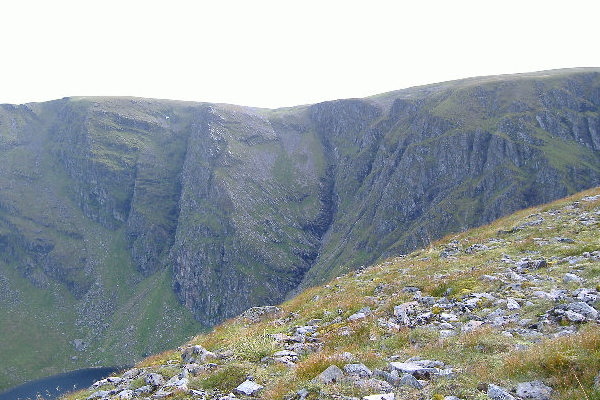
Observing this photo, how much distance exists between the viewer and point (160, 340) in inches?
7643

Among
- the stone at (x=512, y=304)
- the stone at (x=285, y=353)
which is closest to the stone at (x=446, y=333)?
the stone at (x=512, y=304)

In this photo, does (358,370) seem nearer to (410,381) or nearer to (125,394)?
(410,381)

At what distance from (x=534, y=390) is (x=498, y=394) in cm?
70

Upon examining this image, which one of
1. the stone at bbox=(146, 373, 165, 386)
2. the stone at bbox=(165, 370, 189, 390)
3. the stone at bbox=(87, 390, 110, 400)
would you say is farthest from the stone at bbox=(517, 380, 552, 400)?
the stone at bbox=(87, 390, 110, 400)

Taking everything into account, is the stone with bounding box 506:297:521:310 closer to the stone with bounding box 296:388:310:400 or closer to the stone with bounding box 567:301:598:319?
the stone with bounding box 567:301:598:319

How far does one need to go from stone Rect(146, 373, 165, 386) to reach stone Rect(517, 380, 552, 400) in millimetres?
10219

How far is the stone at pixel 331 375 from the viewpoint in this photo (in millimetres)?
9430

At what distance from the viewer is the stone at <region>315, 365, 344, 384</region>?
30.9ft

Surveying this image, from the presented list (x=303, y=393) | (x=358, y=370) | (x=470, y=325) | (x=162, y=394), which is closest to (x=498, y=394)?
(x=358, y=370)

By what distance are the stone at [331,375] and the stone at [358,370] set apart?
20cm

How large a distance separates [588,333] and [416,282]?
1076 centimetres

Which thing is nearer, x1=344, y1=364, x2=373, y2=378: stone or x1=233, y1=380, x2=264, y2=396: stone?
x1=344, y1=364, x2=373, y2=378: stone

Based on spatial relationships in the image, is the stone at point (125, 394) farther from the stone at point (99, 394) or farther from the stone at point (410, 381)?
the stone at point (410, 381)

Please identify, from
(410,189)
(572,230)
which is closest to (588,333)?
(572,230)
